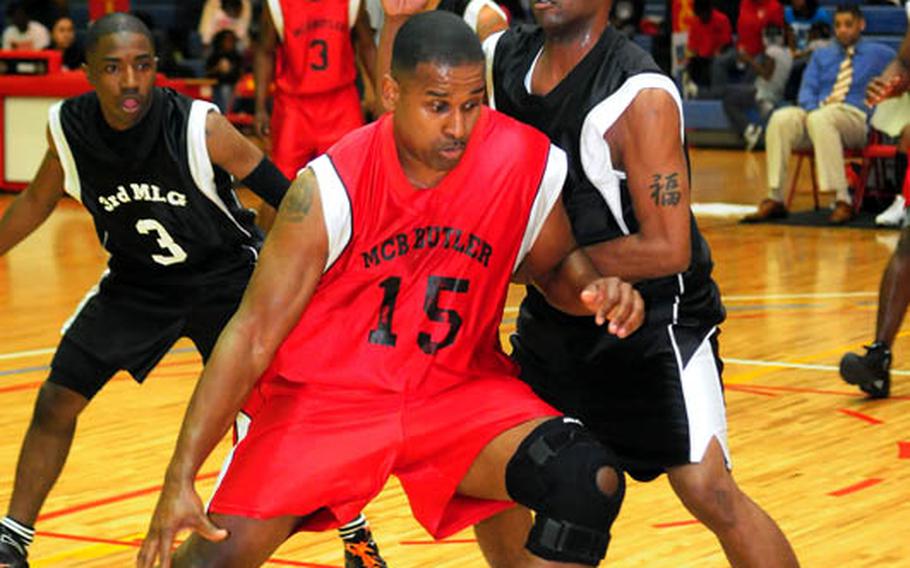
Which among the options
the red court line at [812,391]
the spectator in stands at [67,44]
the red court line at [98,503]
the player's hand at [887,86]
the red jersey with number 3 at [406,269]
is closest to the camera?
the red jersey with number 3 at [406,269]

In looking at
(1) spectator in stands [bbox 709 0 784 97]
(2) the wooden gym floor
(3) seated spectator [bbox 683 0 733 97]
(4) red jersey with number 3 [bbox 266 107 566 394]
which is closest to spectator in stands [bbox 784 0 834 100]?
(1) spectator in stands [bbox 709 0 784 97]

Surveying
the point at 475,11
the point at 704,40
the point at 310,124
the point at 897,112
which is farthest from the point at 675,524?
the point at 704,40

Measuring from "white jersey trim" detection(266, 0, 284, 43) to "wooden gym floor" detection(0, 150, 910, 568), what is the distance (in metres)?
1.81

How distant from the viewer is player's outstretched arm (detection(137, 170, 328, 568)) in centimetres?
325

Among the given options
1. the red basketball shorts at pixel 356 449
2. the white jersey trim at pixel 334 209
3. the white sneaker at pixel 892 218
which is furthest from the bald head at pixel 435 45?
the white sneaker at pixel 892 218

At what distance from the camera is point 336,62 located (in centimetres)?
912

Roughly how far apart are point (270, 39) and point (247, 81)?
8.72 metres

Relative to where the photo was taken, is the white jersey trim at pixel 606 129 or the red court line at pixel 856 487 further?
the red court line at pixel 856 487

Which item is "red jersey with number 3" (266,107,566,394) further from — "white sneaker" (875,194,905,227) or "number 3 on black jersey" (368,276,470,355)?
"white sneaker" (875,194,905,227)

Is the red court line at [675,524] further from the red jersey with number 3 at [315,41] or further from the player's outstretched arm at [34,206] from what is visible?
the red jersey with number 3 at [315,41]

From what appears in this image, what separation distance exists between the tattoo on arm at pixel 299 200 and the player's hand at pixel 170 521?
1.81ft

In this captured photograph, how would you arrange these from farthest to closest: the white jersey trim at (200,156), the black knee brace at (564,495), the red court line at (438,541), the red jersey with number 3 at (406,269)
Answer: the red court line at (438,541) → the white jersey trim at (200,156) → the red jersey with number 3 at (406,269) → the black knee brace at (564,495)

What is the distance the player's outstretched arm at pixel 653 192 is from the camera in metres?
3.66

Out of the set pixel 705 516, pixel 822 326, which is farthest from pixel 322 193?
pixel 822 326
